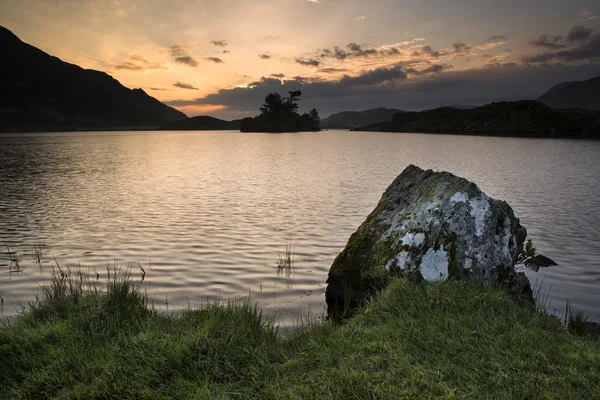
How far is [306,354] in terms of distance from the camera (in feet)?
18.7

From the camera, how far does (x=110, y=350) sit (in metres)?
5.67

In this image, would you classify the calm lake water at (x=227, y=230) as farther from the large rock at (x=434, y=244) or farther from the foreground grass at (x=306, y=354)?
the foreground grass at (x=306, y=354)

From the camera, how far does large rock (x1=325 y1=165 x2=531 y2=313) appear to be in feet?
26.8

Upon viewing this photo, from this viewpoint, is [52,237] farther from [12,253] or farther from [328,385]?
[328,385]

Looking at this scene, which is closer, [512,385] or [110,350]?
[512,385]

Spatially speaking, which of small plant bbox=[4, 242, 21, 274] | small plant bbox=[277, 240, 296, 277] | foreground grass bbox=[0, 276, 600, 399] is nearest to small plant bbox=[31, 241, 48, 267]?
small plant bbox=[4, 242, 21, 274]

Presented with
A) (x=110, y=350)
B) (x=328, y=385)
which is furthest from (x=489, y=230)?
(x=110, y=350)

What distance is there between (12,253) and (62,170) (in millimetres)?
32732

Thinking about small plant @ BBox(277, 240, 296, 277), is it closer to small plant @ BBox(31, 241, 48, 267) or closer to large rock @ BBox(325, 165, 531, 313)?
large rock @ BBox(325, 165, 531, 313)

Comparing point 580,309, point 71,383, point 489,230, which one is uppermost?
point 489,230

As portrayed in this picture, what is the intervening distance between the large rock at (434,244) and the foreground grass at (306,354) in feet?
3.97

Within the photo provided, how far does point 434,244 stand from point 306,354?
13.5 ft

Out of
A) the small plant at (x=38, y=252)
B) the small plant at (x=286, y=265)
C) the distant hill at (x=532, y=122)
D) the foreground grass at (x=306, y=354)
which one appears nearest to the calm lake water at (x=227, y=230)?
the small plant at (x=38, y=252)

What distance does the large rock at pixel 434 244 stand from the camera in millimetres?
8180
